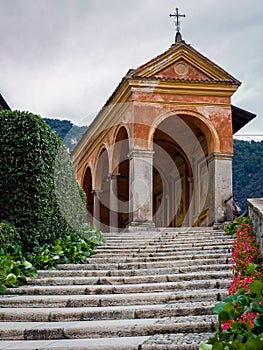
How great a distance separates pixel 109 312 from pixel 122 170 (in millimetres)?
15984

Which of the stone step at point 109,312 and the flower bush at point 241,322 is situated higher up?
the flower bush at point 241,322

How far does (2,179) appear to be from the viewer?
8164 mm

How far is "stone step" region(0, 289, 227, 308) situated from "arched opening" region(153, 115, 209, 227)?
1012cm

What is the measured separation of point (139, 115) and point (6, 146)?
21.4 feet

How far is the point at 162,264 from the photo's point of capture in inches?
301

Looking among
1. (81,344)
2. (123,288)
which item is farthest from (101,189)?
(81,344)

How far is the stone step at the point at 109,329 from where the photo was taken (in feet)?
13.6

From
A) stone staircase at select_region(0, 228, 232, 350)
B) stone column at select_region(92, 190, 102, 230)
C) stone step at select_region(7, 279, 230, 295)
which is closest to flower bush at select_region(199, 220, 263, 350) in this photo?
stone staircase at select_region(0, 228, 232, 350)

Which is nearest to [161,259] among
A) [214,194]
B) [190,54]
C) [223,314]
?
[223,314]

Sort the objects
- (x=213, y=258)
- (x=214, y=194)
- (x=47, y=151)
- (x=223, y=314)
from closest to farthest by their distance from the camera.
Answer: (x=223, y=314), (x=213, y=258), (x=47, y=151), (x=214, y=194)

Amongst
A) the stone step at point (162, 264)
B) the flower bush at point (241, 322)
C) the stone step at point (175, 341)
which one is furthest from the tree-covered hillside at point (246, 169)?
the flower bush at point (241, 322)

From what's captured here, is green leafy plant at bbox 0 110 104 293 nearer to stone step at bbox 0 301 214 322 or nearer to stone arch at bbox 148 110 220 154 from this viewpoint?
stone step at bbox 0 301 214 322

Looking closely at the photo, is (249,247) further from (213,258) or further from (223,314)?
(223,314)

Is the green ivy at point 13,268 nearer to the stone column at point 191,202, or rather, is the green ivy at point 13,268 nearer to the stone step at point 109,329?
the stone step at point 109,329
